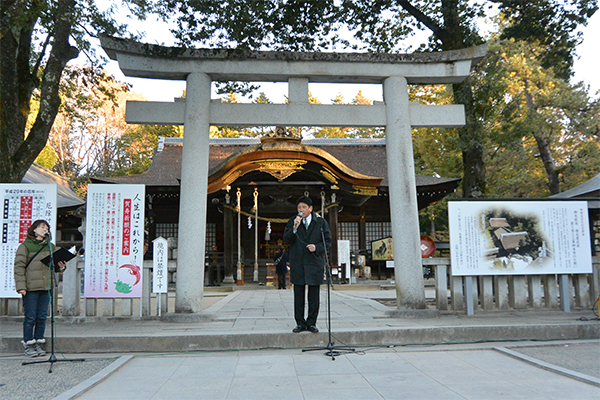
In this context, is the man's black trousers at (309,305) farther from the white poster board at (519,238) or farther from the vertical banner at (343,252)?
the vertical banner at (343,252)

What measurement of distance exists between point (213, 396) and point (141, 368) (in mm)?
1348

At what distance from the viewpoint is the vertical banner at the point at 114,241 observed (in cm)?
675

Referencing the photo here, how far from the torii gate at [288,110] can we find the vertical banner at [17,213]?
1.84 m

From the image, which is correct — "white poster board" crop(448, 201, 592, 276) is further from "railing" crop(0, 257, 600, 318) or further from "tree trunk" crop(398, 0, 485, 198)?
"tree trunk" crop(398, 0, 485, 198)

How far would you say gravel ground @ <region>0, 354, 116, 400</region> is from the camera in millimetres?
3682

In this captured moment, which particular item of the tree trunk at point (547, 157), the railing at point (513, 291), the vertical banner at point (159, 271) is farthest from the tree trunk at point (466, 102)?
the tree trunk at point (547, 157)

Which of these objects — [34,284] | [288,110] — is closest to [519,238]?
[288,110]

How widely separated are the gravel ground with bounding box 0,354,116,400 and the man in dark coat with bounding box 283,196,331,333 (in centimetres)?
222

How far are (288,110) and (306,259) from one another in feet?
9.12

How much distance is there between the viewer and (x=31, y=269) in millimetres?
5141

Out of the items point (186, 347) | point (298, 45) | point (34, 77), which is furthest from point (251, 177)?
point (186, 347)

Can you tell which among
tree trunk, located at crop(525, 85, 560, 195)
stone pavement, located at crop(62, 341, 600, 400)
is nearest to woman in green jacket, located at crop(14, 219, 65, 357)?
stone pavement, located at crop(62, 341, 600, 400)

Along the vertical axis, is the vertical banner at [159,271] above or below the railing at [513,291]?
above

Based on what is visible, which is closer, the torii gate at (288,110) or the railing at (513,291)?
the torii gate at (288,110)
